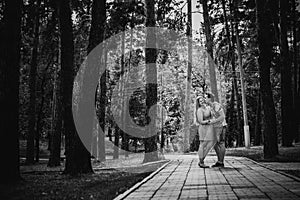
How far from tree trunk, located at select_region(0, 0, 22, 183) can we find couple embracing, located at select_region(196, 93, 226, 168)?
5513 mm

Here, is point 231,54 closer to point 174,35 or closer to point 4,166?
point 174,35

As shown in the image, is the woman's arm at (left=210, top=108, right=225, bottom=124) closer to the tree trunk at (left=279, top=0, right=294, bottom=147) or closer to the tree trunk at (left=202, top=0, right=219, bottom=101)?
the tree trunk at (left=279, top=0, right=294, bottom=147)

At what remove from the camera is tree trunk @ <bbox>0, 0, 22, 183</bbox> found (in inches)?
434

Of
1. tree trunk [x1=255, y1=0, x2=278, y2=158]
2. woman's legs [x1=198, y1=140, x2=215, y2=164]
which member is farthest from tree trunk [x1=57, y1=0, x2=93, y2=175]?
tree trunk [x1=255, y1=0, x2=278, y2=158]

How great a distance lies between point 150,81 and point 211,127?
596 centimetres

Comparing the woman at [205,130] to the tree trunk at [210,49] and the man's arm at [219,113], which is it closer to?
the man's arm at [219,113]

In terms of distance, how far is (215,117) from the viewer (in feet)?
38.8

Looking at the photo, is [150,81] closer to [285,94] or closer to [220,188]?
[285,94]

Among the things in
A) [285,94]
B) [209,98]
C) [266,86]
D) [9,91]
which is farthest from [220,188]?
[285,94]

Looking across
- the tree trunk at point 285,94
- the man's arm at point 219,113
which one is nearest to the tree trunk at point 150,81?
the man's arm at point 219,113

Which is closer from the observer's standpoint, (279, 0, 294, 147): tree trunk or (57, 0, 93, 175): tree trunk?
(57, 0, 93, 175): tree trunk

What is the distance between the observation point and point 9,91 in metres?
11.3

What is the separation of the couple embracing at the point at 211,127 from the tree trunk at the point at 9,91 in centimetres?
551

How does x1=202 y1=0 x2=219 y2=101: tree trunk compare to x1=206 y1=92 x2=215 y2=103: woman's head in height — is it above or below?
above
